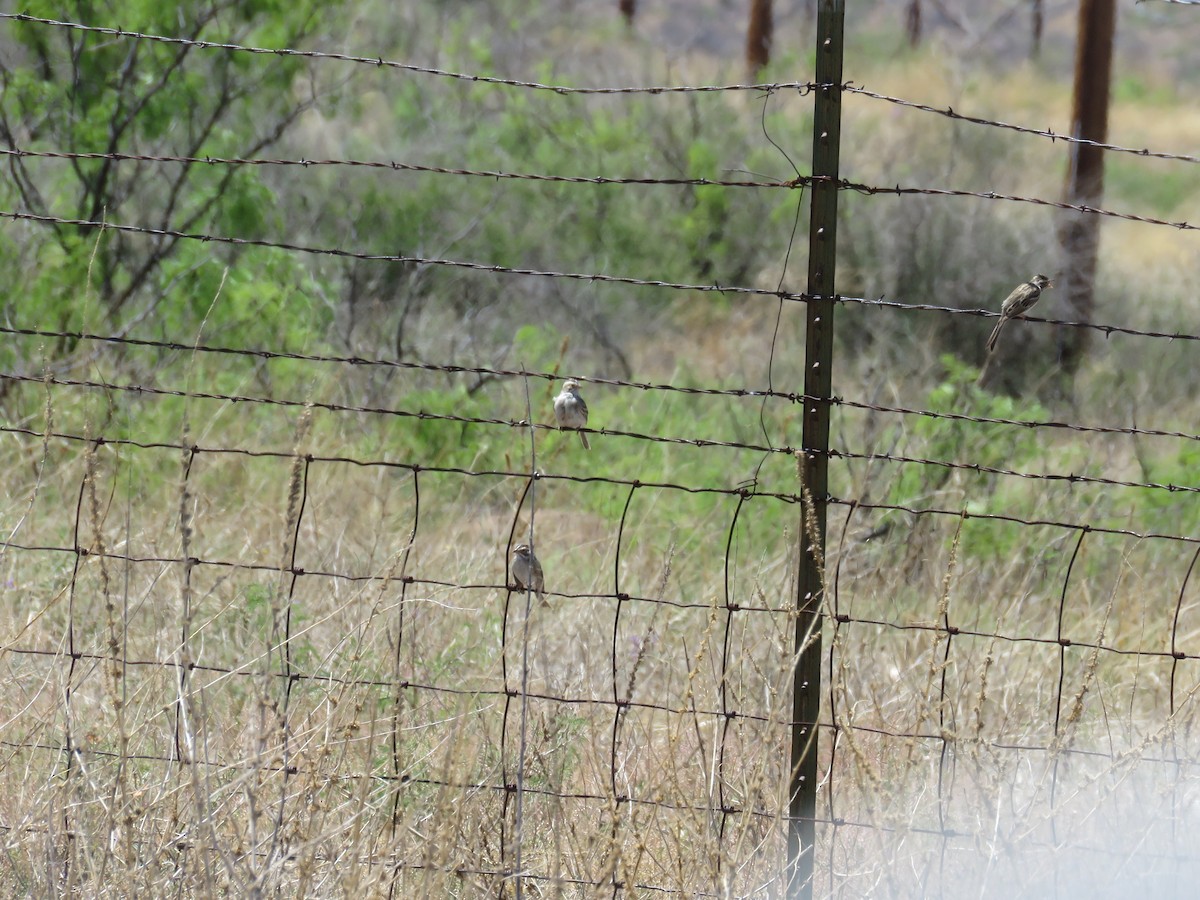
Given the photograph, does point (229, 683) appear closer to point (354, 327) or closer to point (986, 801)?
point (986, 801)

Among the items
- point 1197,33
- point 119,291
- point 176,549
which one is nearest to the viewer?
point 176,549

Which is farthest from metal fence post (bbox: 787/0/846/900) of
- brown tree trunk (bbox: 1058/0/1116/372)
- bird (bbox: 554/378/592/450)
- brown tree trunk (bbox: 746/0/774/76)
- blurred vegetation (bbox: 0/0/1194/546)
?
brown tree trunk (bbox: 746/0/774/76)

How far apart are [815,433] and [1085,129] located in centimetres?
1017

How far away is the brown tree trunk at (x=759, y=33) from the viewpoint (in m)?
21.4

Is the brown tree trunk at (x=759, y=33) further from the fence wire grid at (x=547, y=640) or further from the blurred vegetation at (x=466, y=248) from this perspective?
the fence wire grid at (x=547, y=640)

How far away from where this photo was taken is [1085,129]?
11938 millimetres

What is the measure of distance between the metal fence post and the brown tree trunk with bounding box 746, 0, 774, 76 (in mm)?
19031

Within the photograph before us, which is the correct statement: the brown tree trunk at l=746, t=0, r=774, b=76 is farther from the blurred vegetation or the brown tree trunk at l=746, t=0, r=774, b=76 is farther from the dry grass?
the dry grass

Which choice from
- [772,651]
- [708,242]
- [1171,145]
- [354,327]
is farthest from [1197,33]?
[772,651]

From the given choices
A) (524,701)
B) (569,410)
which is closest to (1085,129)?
(569,410)

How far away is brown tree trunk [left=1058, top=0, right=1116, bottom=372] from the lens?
11.9 metres

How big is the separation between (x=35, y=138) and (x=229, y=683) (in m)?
5.10

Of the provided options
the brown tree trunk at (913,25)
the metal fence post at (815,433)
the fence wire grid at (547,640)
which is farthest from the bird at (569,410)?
Answer: the brown tree trunk at (913,25)

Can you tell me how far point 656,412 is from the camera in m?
7.50
